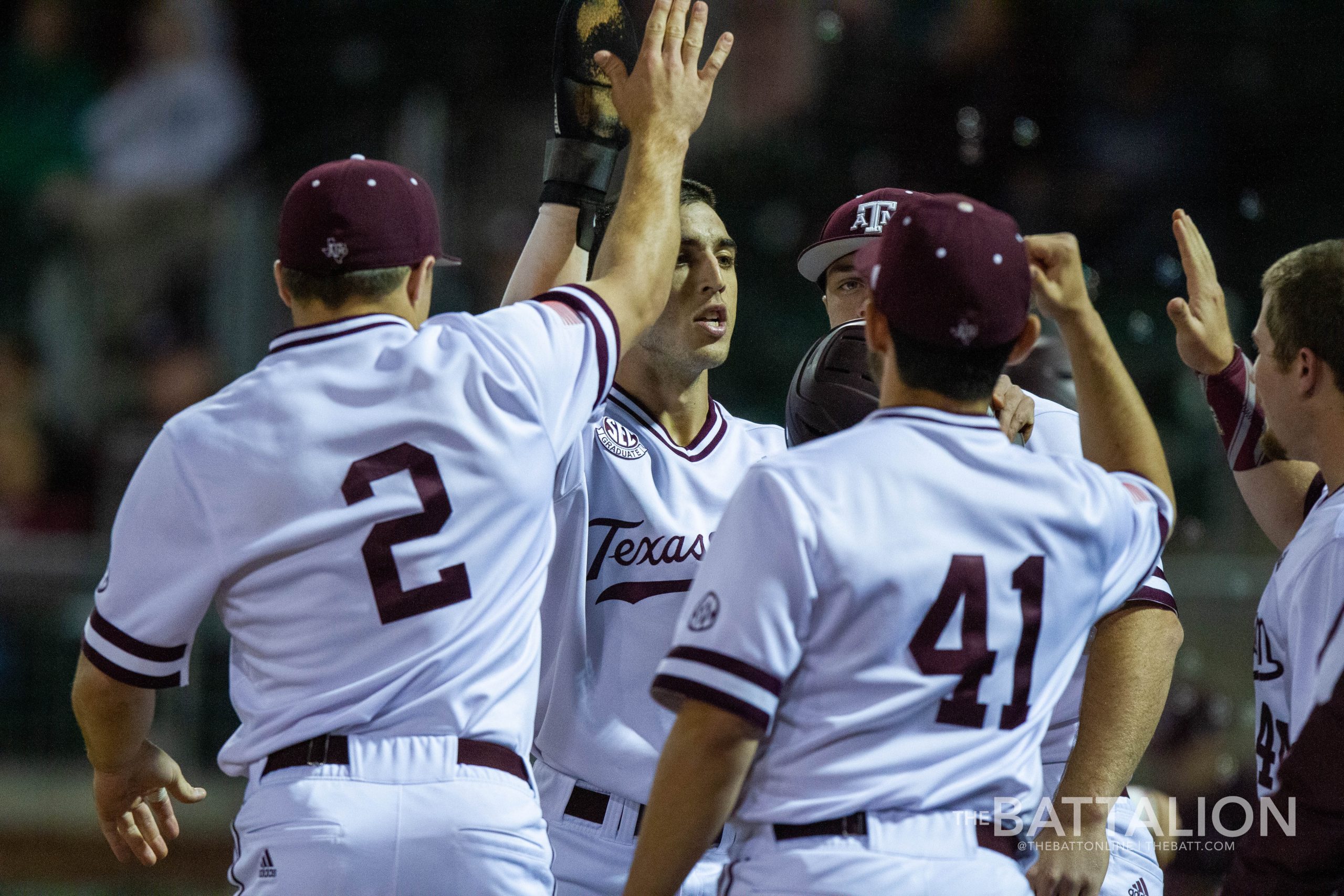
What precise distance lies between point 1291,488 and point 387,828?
234 centimetres

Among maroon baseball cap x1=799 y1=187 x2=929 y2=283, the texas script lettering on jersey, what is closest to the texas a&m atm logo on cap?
maroon baseball cap x1=799 y1=187 x2=929 y2=283

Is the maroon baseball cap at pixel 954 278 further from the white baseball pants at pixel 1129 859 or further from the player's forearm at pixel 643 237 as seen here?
the white baseball pants at pixel 1129 859

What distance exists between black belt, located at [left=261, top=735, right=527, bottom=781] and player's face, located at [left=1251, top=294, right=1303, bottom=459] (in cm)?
176

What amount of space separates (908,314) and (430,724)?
3.67 feet

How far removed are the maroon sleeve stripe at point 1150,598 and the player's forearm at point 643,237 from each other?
3.84 ft

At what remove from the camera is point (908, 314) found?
211 centimetres

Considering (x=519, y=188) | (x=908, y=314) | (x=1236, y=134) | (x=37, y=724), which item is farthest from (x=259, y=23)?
(x=908, y=314)

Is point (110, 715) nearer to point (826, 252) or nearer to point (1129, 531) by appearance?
point (1129, 531)

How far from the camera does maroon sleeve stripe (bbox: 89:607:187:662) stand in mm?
2445

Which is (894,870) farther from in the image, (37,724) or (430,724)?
(37,724)

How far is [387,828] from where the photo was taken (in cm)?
234

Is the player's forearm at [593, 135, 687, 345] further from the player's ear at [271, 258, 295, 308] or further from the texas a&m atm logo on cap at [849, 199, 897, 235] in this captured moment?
the texas a&m atm logo on cap at [849, 199, 897, 235]

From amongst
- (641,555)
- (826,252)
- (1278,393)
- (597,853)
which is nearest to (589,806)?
(597,853)

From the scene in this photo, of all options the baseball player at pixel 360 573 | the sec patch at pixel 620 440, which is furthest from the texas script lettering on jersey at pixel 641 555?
the baseball player at pixel 360 573
